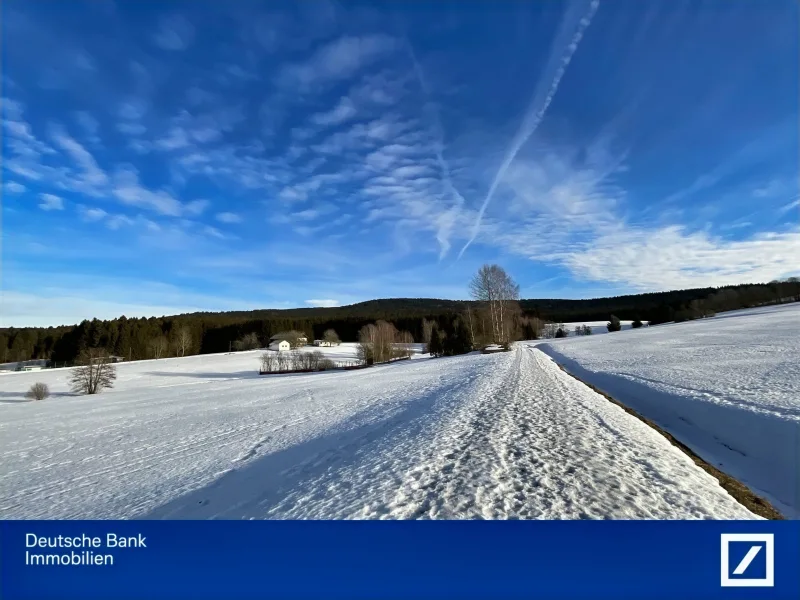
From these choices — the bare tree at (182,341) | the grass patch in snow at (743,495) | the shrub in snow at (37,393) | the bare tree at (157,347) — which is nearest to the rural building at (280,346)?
the bare tree at (182,341)

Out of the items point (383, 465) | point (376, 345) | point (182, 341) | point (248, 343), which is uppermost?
point (182, 341)

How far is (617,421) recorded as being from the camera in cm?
1080

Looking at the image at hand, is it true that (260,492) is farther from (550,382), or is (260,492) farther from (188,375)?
(188,375)

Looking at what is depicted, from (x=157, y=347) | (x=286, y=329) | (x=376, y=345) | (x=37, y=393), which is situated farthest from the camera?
(x=286, y=329)

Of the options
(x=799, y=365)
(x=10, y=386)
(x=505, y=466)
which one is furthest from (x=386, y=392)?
(x=10, y=386)

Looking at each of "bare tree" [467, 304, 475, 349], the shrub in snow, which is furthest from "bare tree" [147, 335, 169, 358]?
"bare tree" [467, 304, 475, 349]

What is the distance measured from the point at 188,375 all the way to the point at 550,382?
2266 inches

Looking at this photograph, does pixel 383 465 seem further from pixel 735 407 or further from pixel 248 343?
pixel 248 343

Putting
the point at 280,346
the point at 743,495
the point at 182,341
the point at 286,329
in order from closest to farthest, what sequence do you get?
the point at 743,495 → the point at 280,346 → the point at 182,341 → the point at 286,329
